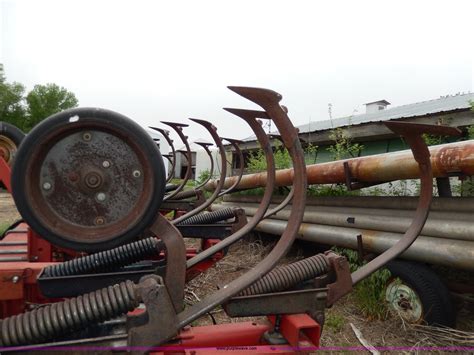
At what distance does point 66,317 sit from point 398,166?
239cm

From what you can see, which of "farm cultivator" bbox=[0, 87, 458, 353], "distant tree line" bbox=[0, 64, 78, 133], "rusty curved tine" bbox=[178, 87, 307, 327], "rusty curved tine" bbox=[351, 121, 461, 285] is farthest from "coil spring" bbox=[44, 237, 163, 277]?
"distant tree line" bbox=[0, 64, 78, 133]

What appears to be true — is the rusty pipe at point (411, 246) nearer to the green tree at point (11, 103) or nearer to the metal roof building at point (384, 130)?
the metal roof building at point (384, 130)

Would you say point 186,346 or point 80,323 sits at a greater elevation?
point 80,323

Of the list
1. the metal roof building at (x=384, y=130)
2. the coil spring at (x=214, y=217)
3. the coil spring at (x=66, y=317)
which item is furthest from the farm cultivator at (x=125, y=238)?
the metal roof building at (x=384, y=130)

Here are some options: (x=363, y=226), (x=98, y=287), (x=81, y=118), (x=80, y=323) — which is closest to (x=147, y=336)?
(x=80, y=323)

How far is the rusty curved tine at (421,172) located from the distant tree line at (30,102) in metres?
32.6

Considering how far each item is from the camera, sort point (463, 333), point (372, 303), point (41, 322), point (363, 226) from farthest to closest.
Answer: point (363, 226) < point (372, 303) < point (463, 333) < point (41, 322)

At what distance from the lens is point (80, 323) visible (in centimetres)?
132

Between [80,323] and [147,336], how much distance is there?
22 centimetres

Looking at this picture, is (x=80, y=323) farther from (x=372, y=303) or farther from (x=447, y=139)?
(x=447, y=139)

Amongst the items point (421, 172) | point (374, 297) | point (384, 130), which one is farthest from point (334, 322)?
point (384, 130)

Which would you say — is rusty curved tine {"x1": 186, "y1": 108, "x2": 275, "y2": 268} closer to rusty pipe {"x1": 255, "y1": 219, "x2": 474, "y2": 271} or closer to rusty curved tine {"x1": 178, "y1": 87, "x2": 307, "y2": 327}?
rusty curved tine {"x1": 178, "y1": 87, "x2": 307, "y2": 327}

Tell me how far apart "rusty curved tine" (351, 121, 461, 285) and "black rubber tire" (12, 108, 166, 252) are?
0.93 metres

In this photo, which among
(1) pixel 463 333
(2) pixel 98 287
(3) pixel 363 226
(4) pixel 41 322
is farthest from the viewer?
(3) pixel 363 226
